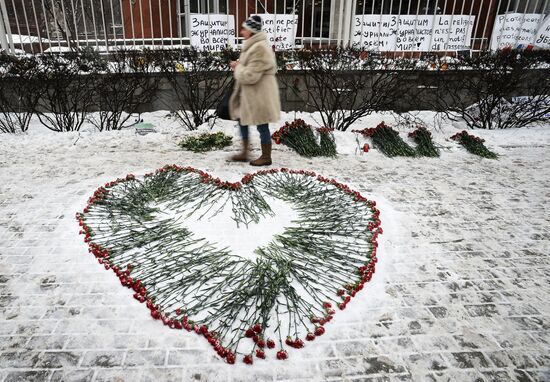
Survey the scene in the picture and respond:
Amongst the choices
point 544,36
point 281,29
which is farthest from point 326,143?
point 544,36

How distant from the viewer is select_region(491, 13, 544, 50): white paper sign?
711 cm

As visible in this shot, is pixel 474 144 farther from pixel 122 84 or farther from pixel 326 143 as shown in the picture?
pixel 122 84

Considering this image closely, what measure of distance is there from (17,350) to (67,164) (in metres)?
3.22

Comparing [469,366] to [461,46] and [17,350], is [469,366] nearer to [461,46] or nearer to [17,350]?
[17,350]

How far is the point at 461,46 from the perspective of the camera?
6973mm

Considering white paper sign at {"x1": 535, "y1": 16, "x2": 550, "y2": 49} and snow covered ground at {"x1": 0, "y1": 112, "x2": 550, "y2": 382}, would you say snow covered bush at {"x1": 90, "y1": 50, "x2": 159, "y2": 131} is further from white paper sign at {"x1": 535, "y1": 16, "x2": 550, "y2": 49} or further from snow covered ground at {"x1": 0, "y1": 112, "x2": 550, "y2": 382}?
white paper sign at {"x1": 535, "y1": 16, "x2": 550, "y2": 49}

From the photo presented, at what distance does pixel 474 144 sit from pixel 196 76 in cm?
457

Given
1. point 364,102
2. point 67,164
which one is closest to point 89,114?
point 67,164

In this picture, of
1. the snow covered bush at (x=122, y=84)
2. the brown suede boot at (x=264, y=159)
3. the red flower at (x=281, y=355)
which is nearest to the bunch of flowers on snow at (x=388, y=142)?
the brown suede boot at (x=264, y=159)

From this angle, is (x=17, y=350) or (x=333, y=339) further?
(x=333, y=339)

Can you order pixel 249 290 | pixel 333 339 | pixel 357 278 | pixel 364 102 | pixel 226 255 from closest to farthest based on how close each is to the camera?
pixel 333 339
pixel 249 290
pixel 357 278
pixel 226 255
pixel 364 102

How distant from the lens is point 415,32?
6758 millimetres

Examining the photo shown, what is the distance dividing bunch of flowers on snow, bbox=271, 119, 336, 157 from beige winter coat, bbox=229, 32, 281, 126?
1.02 metres

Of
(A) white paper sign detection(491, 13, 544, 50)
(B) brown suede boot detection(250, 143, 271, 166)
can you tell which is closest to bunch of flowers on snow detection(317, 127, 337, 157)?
(B) brown suede boot detection(250, 143, 271, 166)
